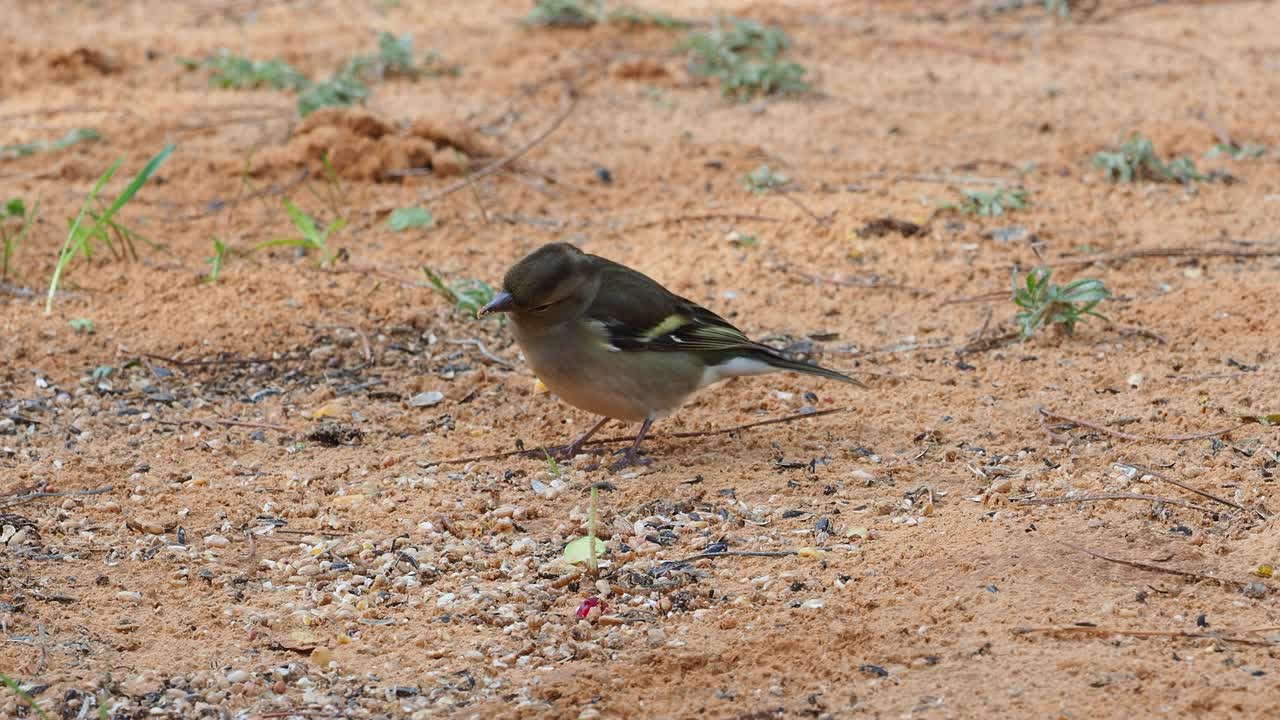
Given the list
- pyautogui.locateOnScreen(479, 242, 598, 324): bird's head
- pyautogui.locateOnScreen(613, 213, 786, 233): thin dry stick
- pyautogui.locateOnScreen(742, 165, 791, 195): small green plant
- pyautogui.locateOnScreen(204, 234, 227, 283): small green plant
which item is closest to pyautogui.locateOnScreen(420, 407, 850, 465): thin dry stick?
pyautogui.locateOnScreen(479, 242, 598, 324): bird's head

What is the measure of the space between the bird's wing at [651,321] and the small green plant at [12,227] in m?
2.89

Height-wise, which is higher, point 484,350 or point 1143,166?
point 1143,166

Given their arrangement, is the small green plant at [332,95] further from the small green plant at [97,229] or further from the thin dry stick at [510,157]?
the small green plant at [97,229]

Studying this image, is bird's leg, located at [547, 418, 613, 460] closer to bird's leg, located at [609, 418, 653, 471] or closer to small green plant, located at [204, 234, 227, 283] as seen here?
bird's leg, located at [609, 418, 653, 471]

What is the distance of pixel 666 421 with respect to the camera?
5.60m

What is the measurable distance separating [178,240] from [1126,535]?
488 centimetres

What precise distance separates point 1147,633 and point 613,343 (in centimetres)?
208

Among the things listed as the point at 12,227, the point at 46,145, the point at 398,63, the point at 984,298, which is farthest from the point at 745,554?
the point at 398,63

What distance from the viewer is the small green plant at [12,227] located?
664 centimetres

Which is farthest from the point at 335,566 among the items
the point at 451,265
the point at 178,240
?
the point at 178,240

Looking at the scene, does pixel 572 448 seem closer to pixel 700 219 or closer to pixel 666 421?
pixel 666 421

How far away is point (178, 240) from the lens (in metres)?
7.23

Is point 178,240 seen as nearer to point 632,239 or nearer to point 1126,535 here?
point 632,239

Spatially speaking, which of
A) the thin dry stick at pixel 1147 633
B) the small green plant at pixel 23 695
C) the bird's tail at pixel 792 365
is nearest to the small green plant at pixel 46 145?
the bird's tail at pixel 792 365
